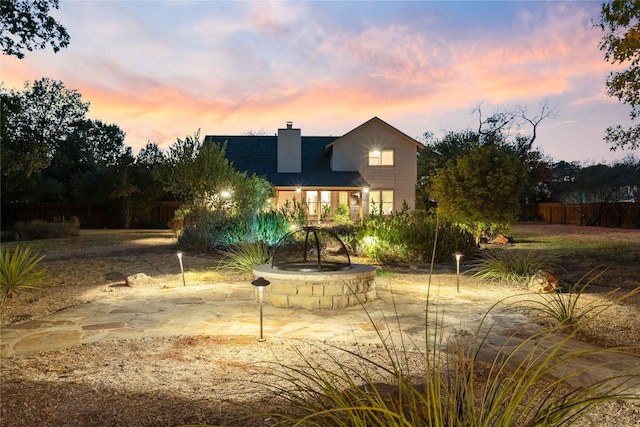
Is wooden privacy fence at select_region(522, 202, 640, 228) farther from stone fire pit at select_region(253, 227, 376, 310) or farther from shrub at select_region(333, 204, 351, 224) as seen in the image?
stone fire pit at select_region(253, 227, 376, 310)

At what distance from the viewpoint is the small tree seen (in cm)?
1980

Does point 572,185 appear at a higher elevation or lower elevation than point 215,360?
higher

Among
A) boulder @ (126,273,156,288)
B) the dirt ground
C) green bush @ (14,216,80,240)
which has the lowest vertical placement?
the dirt ground

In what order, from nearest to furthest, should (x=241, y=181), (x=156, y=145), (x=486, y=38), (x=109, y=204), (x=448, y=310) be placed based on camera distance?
(x=448, y=310) → (x=486, y=38) → (x=241, y=181) → (x=109, y=204) → (x=156, y=145)

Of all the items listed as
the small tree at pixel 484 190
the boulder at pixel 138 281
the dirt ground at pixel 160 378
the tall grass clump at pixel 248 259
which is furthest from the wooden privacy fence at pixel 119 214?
the dirt ground at pixel 160 378

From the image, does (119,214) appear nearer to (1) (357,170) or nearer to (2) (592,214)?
(1) (357,170)

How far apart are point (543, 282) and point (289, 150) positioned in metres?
23.1

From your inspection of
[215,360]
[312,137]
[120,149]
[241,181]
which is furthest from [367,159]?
[120,149]

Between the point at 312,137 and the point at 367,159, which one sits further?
the point at 312,137

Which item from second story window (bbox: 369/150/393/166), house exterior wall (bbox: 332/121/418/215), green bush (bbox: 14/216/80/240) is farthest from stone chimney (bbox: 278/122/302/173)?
green bush (bbox: 14/216/80/240)

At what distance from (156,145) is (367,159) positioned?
1743 centimetres

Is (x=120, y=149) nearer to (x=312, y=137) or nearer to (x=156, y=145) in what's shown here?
(x=156, y=145)

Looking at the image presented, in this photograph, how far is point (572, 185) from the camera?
48.5 m

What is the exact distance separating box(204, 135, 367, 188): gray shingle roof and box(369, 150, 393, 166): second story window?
1.26m
